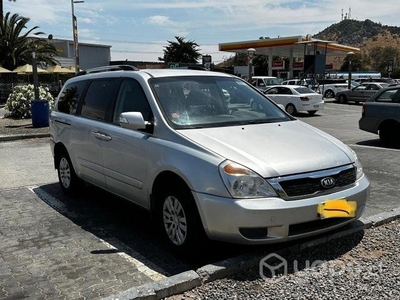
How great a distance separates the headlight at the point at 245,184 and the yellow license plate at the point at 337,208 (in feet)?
1.58

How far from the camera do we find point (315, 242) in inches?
165

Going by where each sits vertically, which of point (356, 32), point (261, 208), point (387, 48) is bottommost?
point (261, 208)

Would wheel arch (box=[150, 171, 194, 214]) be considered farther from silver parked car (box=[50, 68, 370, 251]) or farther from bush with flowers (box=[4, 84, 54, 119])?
bush with flowers (box=[4, 84, 54, 119])

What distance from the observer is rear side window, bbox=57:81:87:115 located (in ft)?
20.2

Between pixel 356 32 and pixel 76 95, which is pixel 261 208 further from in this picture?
pixel 356 32

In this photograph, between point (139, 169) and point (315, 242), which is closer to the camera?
point (315, 242)

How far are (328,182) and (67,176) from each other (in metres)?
4.00

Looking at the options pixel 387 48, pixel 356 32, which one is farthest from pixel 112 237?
pixel 356 32

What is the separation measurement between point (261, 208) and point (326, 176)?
2.39ft

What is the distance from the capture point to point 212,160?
12.3ft

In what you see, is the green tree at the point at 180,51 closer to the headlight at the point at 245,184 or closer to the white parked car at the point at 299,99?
the white parked car at the point at 299,99

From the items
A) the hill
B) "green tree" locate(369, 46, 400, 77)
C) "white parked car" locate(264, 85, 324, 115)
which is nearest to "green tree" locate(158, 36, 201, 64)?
"green tree" locate(369, 46, 400, 77)

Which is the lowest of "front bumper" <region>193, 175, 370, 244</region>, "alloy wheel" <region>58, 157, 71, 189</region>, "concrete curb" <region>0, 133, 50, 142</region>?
"concrete curb" <region>0, 133, 50, 142</region>

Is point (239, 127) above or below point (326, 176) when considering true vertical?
above
